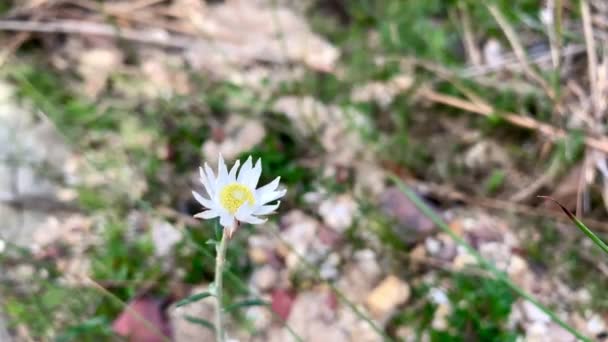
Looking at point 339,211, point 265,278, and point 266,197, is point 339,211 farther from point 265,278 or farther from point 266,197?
point 266,197

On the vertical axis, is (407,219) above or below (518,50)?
below

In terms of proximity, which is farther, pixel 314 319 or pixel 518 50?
pixel 518 50

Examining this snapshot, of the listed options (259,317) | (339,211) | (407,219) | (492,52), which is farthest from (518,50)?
(259,317)

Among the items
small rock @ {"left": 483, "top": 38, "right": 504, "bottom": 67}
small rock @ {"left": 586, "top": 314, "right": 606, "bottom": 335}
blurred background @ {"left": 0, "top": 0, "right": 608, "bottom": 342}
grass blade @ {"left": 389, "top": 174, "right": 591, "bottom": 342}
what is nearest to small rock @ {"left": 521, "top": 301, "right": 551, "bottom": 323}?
blurred background @ {"left": 0, "top": 0, "right": 608, "bottom": 342}

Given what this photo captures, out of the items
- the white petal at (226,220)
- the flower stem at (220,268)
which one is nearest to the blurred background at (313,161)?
the flower stem at (220,268)

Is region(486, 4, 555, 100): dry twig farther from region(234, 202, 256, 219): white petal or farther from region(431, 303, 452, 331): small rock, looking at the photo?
region(234, 202, 256, 219): white petal

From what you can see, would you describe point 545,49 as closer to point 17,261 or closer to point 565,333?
point 565,333

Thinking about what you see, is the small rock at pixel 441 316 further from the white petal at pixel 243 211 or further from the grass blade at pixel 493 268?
the white petal at pixel 243 211
